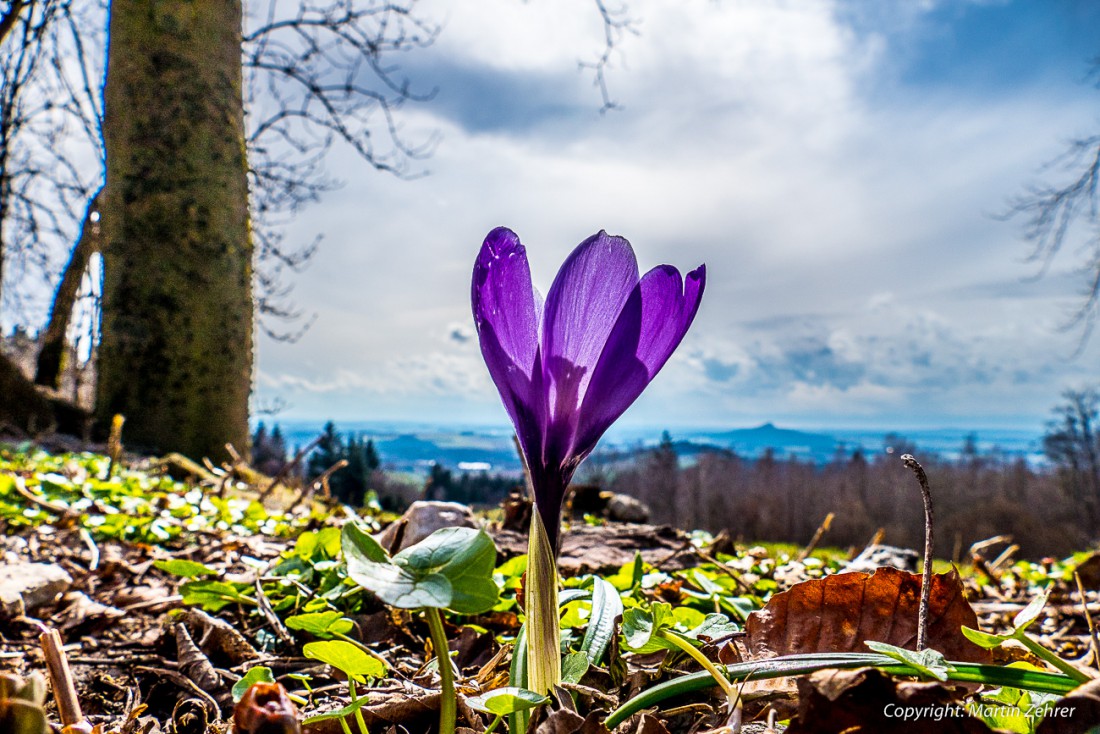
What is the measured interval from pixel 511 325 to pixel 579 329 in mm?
73

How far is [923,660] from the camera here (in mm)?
612

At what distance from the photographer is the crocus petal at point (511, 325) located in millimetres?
752

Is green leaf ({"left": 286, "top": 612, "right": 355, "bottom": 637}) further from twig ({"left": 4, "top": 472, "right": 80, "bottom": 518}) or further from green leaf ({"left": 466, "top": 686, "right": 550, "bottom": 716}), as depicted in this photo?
twig ({"left": 4, "top": 472, "right": 80, "bottom": 518})

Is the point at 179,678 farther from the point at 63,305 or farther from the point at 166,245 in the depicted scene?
the point at 63,305

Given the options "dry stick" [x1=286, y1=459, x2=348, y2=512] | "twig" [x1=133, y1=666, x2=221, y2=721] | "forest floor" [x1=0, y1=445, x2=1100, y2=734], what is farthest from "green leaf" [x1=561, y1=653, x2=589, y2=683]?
"dry stick" [x1=286, y1=459, x2=348, y2=512]

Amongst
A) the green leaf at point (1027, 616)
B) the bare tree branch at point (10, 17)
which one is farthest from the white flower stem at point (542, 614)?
the bare tree branch at point (10, 17)

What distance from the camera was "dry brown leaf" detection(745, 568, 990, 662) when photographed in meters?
0.89

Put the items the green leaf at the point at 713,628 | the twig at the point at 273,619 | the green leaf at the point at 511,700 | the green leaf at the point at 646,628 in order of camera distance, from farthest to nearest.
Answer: the twig at the point at 273,619
the green leaf at the point at 713,628
the green leaf at the point at 646,628
the green leaf at the point at 511,700

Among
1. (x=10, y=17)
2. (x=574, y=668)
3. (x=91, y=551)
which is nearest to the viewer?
(x=574, y=668)

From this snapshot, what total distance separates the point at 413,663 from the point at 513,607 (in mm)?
199

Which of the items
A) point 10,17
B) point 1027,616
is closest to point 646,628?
point 1027,616

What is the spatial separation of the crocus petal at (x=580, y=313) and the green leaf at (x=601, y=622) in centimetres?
29

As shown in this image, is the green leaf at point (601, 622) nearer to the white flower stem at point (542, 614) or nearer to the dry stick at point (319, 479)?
the white flower stem at point (542, 614)

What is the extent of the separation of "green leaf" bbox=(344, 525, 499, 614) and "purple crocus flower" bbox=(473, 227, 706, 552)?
0.16 metres
